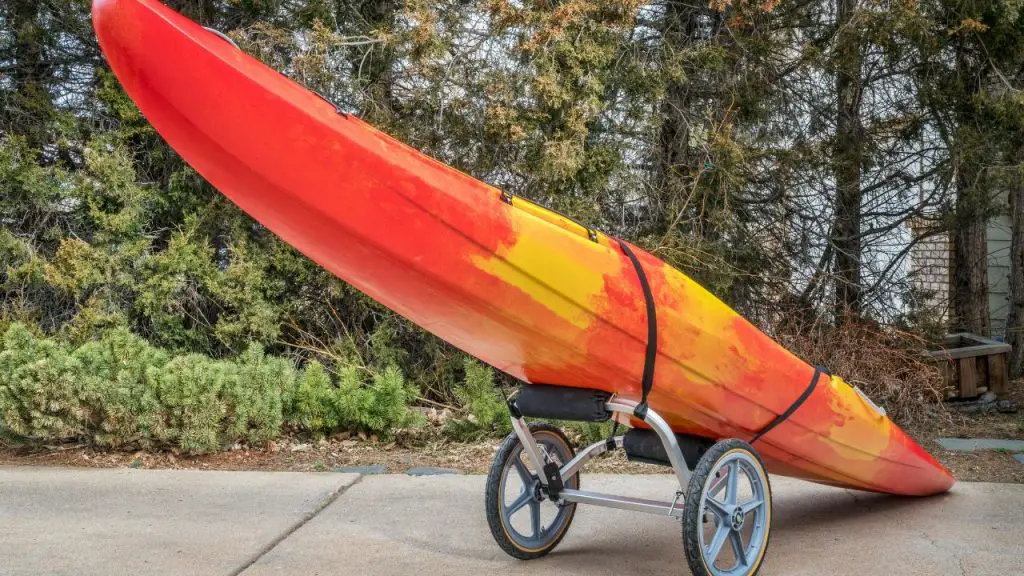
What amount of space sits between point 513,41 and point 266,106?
483cm

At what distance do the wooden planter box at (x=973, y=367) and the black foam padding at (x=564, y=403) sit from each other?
4.83 metres

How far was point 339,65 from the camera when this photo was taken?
736 cm

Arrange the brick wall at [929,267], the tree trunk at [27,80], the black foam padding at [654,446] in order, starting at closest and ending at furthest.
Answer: the black foam padding at [654,446] → the tree trunk at [27,80] → the brick wall at [929,267]

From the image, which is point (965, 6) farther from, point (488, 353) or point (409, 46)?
point (488, 353)

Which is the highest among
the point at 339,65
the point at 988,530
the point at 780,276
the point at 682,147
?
the point at 339,65

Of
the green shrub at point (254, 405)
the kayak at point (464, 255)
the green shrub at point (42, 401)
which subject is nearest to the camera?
the kayak at point (464, 255)

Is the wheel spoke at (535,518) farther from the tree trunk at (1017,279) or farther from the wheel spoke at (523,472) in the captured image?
the tree trunk at (1017,279)

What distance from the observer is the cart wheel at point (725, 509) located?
10.4 ft

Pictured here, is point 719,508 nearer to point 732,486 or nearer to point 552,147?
point 732,486

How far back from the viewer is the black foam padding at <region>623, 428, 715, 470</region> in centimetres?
354

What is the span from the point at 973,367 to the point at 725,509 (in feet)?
16.9

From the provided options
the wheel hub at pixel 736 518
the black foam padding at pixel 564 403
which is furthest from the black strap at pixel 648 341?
the wheel hub at pixel 736 518

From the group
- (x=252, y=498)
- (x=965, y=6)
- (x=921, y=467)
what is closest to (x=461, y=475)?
(x=252, y=498)

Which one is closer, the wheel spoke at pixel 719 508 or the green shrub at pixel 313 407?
the wheel spoke at pixel 719 508
